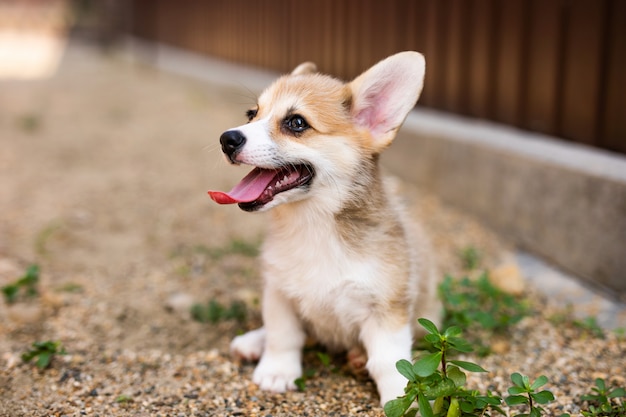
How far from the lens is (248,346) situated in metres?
3.04

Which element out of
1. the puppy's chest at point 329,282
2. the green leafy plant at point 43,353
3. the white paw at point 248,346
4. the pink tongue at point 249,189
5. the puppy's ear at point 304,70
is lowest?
the white paw at point 248,346

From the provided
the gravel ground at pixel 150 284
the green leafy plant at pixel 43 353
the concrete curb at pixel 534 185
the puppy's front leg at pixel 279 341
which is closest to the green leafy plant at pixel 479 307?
the gravel ground at pixel 150 284

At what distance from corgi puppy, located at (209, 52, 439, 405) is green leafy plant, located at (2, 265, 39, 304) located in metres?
1.39

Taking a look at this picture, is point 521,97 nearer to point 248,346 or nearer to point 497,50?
point 497,50

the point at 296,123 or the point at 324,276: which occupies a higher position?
the point at 296,123

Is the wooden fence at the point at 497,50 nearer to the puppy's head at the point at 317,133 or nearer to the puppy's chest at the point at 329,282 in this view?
the puppy's head at the point at 317,133

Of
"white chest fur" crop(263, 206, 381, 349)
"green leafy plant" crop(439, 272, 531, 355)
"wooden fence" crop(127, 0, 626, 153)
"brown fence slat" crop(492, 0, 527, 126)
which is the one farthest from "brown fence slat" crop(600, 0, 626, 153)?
"white chest fur" crop(263, 206, 381, 349)

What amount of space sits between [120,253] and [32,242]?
0.56 m

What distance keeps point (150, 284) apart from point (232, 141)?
168 cm

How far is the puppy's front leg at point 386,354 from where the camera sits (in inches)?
101

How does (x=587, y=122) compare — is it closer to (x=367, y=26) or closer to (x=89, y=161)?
(x=367, y=26)

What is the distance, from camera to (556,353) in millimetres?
3148

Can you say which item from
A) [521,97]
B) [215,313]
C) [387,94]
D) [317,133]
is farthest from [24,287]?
[521,97]

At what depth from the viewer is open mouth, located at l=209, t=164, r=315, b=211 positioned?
2537mm
